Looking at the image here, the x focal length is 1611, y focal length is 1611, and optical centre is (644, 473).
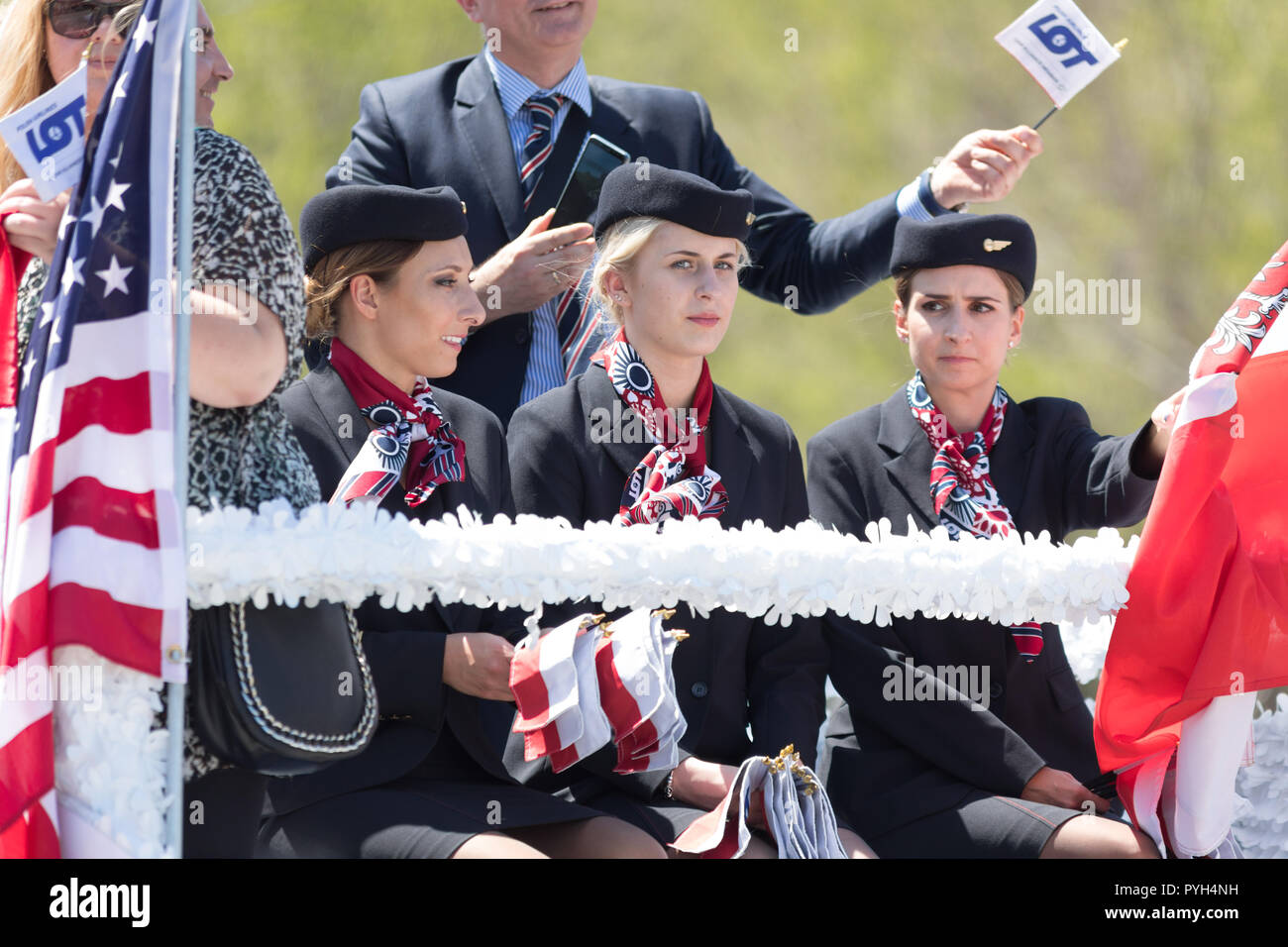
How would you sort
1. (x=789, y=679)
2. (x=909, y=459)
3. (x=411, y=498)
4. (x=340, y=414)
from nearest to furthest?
(x=411, y=498) < (x=340, y=414) < (x=789, y=679) < (x=909, y=459)

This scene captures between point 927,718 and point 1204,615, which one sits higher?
point 1204,615

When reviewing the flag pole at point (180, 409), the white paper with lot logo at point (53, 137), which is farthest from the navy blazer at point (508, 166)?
the flag pole at point (180, 409)

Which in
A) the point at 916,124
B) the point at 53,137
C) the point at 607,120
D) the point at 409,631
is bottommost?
the point at 409,631

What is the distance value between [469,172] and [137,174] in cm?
175

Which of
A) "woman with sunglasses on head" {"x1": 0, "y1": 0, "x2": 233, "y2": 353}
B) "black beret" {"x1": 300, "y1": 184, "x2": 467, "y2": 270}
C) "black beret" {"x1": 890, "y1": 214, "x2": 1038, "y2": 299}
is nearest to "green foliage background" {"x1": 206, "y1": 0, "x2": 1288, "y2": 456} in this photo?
"black beret" {"x1": 890, "y1": 214, "x2": 1038, "y2": 299}

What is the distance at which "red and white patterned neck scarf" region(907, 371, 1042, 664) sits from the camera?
11.5ft

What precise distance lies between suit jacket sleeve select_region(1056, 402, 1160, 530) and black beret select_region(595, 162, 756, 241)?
94 cm

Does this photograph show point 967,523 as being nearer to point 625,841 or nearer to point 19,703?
point 625,841

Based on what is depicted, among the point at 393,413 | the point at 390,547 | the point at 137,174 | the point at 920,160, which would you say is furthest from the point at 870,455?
the point at 920,160

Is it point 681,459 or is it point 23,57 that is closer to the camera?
point 23,57

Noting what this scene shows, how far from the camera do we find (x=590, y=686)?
8.55ft

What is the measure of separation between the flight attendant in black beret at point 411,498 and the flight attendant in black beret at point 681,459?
0.14 m

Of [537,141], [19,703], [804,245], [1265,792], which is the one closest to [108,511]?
[19,703]

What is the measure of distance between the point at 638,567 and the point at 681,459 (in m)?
0.70
